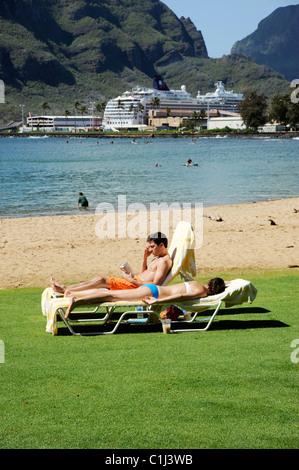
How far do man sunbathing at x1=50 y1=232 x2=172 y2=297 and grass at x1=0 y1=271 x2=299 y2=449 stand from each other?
1.87 feet

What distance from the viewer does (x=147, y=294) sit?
6.54 meters

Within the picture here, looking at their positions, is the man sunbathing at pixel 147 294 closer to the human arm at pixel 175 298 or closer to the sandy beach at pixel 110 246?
the human arm at pixel 175 298

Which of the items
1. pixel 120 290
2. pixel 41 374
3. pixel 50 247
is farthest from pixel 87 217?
pixel 41 374

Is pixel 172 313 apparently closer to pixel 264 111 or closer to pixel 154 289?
pixel 154 289

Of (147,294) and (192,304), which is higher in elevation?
(147,294)

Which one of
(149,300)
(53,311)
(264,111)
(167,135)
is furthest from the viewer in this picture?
(167,135)

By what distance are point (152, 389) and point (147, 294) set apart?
202 cm

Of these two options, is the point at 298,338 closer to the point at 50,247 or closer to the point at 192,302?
the point at 192,302

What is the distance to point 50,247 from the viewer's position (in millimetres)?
14508

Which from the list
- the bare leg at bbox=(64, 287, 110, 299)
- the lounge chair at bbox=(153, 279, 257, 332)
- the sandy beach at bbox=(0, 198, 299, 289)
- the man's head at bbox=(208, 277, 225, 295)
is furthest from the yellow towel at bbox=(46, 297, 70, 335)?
the sandy beach at bbox=(0, 198, 299, 289)

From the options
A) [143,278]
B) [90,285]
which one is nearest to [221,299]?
[143,278]

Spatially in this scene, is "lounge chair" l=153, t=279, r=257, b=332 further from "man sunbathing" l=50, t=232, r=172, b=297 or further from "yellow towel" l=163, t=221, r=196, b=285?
"yellow towel" l=163, t=221, r=196, b=285

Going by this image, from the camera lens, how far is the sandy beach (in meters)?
11.7

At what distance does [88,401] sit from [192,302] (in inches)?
95.6
